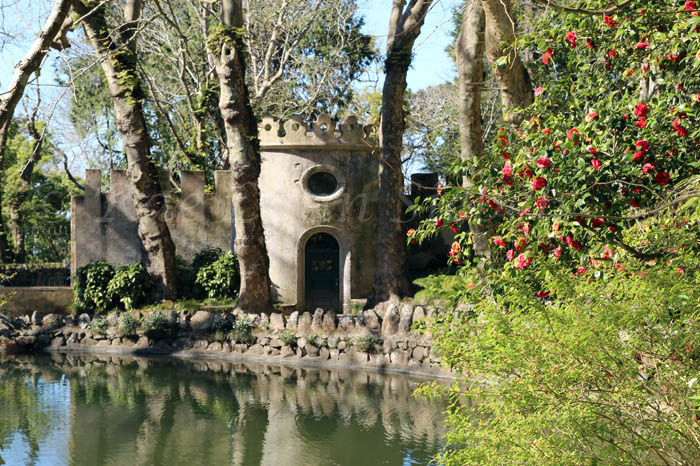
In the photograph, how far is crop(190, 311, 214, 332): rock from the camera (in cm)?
1638

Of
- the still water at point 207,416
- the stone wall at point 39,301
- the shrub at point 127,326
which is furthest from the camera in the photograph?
the stone wall at point 39,301

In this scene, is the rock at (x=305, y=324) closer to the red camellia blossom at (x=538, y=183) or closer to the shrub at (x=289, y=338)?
the shrub at (x=289, y=338)

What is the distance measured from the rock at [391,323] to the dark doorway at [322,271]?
6.60 metres

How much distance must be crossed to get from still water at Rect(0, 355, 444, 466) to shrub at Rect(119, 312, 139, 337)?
1301 mm

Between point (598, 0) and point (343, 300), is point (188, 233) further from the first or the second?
point (598, 0)

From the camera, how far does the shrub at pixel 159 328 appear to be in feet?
53.8

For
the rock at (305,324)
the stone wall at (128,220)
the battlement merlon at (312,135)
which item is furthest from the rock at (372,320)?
the stone wall at (128,220)

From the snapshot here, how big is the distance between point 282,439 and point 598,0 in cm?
654

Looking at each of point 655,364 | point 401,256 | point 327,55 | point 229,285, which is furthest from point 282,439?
point 327,55

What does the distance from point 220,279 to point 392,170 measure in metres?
5.56

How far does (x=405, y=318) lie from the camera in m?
14.7

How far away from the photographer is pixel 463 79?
1298cm

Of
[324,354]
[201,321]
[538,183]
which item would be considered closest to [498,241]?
[538,183]

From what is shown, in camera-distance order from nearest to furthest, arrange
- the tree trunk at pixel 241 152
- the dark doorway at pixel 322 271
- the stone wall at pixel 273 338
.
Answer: the stone wall at pixel 273 338, the tree trunk at pixel 241 152, the dark doorway at pixel 322 271
